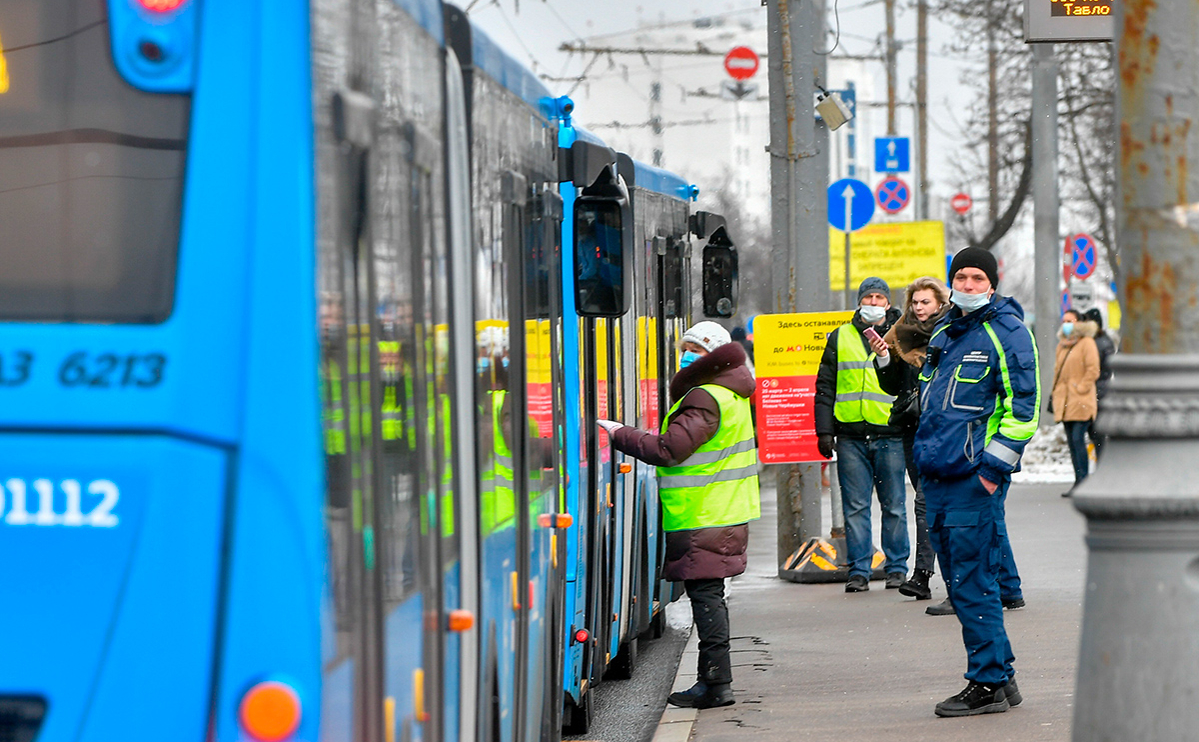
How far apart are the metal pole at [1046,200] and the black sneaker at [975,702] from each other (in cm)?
1671

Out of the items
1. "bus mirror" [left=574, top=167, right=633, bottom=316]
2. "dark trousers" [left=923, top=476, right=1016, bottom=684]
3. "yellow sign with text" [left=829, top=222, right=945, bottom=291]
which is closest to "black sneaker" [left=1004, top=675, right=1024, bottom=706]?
"dark trousers" [left=923, top=476, right=1016, bottom=684]

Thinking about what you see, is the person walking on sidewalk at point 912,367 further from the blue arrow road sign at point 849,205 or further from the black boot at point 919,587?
the blue arrow road sign at point 849,205

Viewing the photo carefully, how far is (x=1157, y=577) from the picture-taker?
3721 millimetres

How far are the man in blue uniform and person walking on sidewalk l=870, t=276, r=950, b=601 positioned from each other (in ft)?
9.73

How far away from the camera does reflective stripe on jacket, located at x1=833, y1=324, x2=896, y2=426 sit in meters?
11.2

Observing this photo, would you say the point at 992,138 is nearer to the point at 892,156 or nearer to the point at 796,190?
the point at 892,156

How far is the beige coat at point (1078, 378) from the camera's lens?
58.0ft

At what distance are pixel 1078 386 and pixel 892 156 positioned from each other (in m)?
11.8

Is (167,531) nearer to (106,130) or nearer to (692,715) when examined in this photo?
(106,130)

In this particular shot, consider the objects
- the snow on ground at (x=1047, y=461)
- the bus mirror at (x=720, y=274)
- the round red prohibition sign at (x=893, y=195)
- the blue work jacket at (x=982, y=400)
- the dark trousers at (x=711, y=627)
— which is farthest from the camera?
the round red prohibition sign at (x=893, y=195)

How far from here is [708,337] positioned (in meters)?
7.63

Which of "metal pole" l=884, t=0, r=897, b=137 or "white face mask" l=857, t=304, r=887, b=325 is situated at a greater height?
"metal pole" l=884, t=0, r=897, b=137

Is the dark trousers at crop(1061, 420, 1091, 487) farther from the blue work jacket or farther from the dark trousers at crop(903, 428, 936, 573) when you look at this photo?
the blue work jacket

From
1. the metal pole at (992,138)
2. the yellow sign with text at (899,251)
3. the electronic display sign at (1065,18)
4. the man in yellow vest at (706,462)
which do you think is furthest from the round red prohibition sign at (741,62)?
the man in yellow vest at (706,462)
